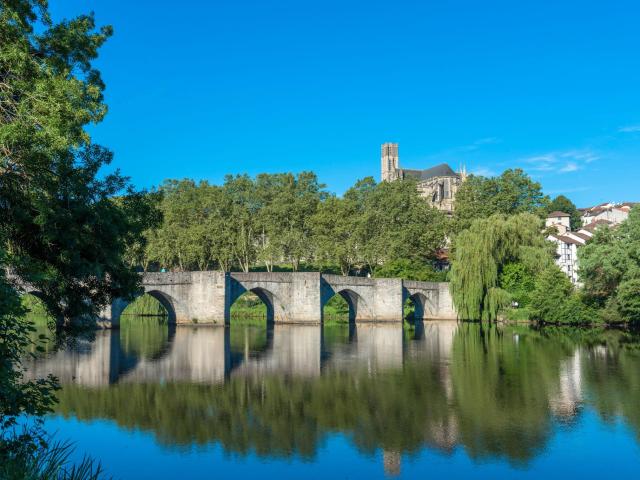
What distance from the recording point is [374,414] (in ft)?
41.0

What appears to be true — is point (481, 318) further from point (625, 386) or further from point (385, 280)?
point (625, 386)

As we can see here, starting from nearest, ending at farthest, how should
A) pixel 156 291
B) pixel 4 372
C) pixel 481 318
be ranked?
1. pixel 4 372
2. pixel 156 291
3. pixel 481 318

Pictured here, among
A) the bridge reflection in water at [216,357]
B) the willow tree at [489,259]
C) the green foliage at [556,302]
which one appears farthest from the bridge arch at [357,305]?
the green foliage at [556,302]

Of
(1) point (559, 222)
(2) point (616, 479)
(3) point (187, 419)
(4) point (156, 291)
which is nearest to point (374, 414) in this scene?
(3) point (187, 419)

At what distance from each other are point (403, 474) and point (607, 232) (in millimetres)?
29442

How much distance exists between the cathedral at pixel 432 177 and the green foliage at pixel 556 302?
47.9 metres

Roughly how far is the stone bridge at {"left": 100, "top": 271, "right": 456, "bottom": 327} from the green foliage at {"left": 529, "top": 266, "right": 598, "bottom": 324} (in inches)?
246

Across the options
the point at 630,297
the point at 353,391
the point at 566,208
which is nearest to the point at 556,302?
the point at 630,297

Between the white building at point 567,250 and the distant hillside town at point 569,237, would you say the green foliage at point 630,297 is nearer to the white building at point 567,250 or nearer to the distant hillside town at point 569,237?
the distant hillside town at point 569,237

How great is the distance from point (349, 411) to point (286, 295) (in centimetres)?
2407

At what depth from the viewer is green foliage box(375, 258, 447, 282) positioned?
45.7 meters

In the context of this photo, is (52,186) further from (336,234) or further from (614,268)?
(336,234)

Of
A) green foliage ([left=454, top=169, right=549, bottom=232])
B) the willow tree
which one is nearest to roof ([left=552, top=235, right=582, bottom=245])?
green foliage ([left=454, top=169, right=549, bottom=232])

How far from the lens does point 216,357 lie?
2139 cm
